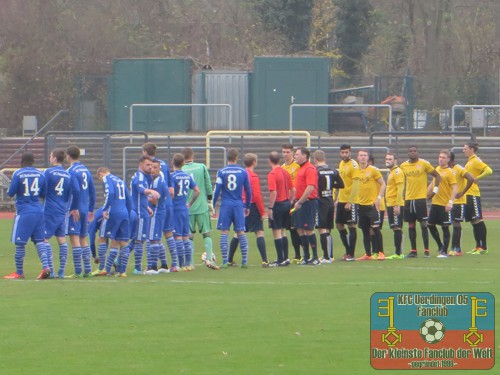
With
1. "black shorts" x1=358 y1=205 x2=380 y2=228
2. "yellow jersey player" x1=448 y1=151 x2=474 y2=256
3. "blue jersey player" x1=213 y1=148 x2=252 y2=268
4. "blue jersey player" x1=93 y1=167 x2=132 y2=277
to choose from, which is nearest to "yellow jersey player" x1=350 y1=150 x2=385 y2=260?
"black shorts" x1=358 y1=205 x2=380 y2=228

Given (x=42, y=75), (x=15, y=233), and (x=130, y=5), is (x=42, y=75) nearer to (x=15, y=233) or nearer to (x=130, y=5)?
(x=130, y=5)

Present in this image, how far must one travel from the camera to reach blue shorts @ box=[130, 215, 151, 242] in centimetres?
1843

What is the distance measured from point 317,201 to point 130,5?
35.6m

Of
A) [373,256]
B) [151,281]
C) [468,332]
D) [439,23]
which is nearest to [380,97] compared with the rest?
[439,23]

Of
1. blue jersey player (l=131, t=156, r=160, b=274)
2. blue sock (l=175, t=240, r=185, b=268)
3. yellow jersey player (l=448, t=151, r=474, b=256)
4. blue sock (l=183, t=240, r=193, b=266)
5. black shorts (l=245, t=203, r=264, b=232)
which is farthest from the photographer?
yellow jersey player (l=448, t=151, r=474, b=256)

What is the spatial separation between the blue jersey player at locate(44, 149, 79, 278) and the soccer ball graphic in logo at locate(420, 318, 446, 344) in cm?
792

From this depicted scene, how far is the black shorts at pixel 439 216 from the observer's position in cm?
2228

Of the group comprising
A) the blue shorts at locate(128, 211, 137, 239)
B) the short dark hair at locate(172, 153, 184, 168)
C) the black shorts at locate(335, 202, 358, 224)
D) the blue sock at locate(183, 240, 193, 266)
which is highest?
the short dark hair at locate(172, 153, 184, 168)

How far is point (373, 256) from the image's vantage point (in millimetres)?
21938

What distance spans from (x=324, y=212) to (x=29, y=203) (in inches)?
229

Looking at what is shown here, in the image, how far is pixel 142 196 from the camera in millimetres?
18422

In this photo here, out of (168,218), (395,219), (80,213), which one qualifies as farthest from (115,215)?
(395,219)

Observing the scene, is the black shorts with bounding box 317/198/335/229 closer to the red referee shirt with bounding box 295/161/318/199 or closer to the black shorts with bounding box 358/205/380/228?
the red referee shirt with bounding box 295/161/318/199

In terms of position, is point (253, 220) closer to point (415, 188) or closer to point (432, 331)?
point (415, 188)
